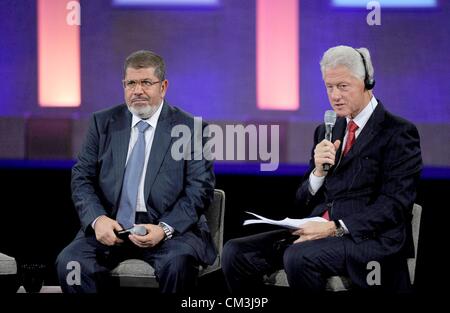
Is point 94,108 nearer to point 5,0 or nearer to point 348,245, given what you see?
point 5,0

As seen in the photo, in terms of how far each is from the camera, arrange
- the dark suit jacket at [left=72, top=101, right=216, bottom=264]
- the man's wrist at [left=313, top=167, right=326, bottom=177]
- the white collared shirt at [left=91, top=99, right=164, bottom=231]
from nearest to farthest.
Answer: the man's wrist at [left=313, top=167, right=326, bottom=177] < the dark suit jacket at [left=72, top=101, right=216, bottom=264] < the white collared shirt at [left=91, top=99, right=164, bottom=231]

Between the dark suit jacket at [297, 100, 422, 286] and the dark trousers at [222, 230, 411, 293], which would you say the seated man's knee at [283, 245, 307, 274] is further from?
the dark suit jacket at [297, 100, 422, 286]

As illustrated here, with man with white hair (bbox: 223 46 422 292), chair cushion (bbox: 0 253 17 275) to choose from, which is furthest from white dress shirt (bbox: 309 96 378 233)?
chair cushion (bbox: 0 253 17 275)

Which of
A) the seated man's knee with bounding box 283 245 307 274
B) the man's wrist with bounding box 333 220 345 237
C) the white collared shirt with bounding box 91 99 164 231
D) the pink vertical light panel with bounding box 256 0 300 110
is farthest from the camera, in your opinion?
the pink vertical light panel with bounding box 256 0 300 110

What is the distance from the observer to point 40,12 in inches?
174

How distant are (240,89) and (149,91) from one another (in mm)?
688

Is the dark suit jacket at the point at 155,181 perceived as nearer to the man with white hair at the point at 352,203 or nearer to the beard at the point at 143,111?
the beard at the point at 143,111

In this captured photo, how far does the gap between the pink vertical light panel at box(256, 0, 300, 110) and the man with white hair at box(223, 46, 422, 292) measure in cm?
65

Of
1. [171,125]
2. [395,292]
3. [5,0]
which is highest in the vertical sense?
[5,0]

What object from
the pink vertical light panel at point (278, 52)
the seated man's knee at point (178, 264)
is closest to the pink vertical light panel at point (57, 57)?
the pink vertical light panel at point (278, 52)

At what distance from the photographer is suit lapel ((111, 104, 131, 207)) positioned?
3.87 metres

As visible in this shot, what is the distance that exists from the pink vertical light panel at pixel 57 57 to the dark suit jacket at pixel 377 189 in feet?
4.93

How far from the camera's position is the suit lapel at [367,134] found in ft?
11.8
